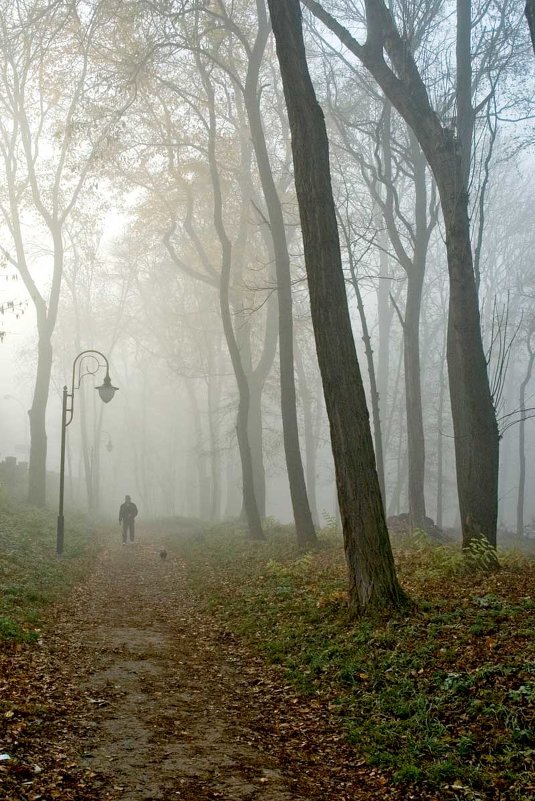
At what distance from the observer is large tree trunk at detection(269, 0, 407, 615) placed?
762cm

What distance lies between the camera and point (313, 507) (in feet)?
109

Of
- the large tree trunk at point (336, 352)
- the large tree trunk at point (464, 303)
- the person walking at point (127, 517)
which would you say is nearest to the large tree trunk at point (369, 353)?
the large tree trunk at point (464, 303)

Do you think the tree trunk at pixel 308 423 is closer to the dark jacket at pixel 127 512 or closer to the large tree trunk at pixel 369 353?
the dark jacket at pixel 127 512

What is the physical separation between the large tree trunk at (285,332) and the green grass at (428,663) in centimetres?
434

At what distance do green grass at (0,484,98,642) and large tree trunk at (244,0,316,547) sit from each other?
17.3 feet

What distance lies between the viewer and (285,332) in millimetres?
15500

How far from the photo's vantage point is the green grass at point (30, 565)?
8641 millimetres

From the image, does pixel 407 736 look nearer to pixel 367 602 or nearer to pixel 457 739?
pixel 457 739

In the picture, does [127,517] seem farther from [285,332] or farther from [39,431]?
[285,332]

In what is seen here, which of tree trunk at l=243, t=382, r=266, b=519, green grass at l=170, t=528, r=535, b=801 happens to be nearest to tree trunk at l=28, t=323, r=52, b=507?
tree trunk at l=243, t=382, r=266, b=519

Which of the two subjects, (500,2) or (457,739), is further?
(500,2)

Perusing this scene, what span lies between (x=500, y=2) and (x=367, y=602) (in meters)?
13.1

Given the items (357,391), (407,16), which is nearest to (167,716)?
(357,391)

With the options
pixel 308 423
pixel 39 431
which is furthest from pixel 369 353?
pixel 308 423
